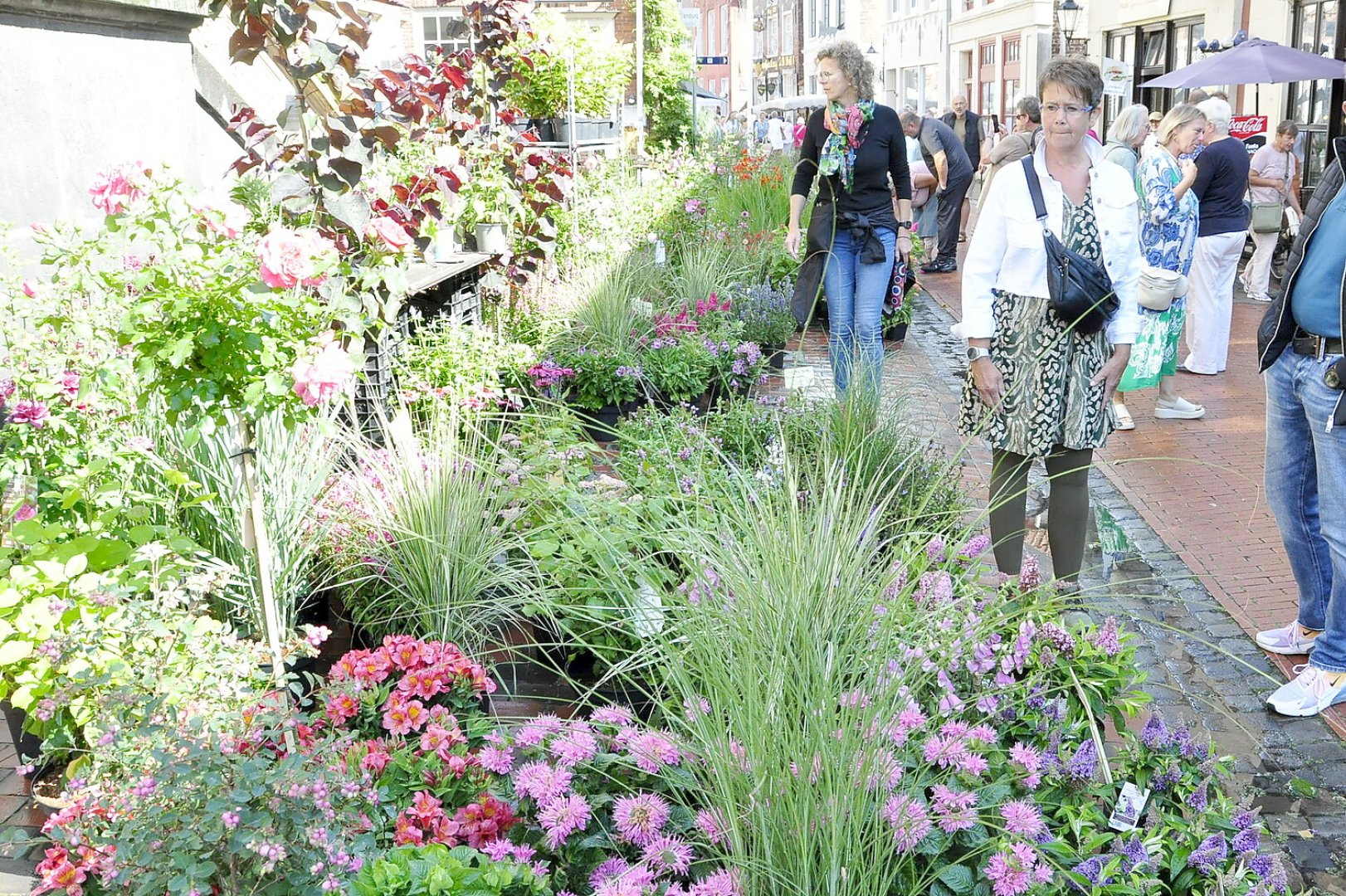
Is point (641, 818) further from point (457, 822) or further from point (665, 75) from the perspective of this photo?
point (665, 75)

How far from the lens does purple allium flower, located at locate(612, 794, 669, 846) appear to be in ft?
7.16

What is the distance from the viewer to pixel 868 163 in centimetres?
604

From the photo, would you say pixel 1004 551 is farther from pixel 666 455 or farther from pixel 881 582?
pixel 881 582

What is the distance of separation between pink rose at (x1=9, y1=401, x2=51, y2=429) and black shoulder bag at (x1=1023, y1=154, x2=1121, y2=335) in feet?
9.21

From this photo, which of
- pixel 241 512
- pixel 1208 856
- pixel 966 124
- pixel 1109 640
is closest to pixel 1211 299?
pixel 1109 640

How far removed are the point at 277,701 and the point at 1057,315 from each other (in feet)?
8.29

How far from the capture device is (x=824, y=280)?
21.4 feet

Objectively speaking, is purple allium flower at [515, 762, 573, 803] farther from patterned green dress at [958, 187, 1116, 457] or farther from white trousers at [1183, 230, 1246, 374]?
white trousers at [1183, 230, 1246, 374]

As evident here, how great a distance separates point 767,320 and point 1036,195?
13.1 feet

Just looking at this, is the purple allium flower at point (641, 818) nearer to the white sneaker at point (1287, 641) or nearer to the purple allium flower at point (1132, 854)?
the purple allium flower at point (1132, 854)

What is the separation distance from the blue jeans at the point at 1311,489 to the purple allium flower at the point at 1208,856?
162 centimetres

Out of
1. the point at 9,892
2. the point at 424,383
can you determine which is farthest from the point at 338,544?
the point at 424,383

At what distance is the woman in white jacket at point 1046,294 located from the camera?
12.2 feet

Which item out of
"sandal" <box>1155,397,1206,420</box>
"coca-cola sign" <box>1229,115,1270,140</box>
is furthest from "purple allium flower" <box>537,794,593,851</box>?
"coca-cola sign" <box>1229,115,1270,140</box>
